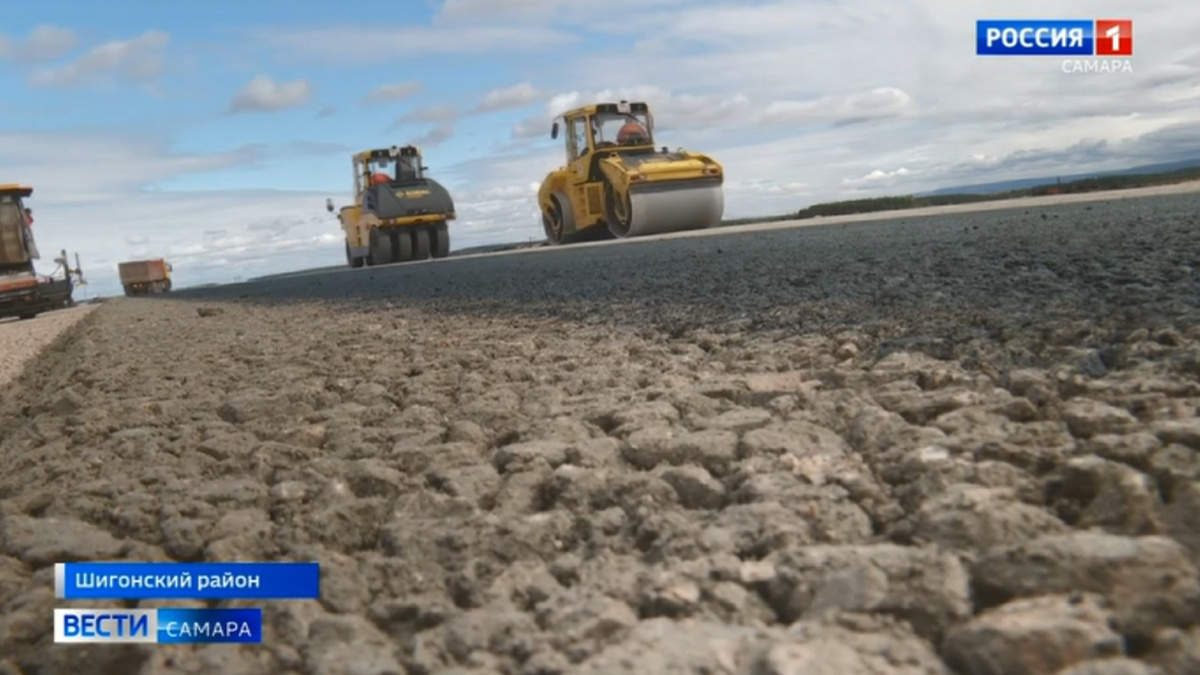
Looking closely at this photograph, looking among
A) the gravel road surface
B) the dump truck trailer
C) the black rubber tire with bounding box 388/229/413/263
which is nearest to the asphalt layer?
the gravel road surface

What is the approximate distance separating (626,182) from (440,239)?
6268 millimetres

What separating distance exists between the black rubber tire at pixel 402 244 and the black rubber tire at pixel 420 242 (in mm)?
106

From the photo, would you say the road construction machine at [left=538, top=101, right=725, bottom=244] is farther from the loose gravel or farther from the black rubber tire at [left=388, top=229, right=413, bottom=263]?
the loose gravel

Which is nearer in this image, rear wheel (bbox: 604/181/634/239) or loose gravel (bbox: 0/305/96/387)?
loose gravel (bbox: 0/305/96/387)

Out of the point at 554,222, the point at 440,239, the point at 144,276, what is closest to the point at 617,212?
the point at 554,222

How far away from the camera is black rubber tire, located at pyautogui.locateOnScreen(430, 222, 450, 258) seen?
2175cm

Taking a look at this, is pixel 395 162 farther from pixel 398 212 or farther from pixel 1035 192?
pixel 1035 192

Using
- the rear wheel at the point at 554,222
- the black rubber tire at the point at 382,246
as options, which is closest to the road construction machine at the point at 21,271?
the black rubber tire at the point at 382,246

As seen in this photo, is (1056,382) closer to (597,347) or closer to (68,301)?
(597,347)

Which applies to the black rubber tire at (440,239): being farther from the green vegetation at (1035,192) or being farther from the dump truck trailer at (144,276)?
the dump truck trailer at (144,276)

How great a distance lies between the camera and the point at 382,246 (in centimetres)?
2100
